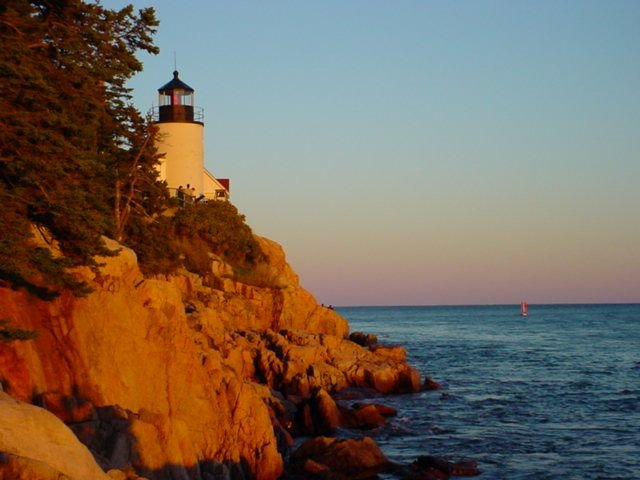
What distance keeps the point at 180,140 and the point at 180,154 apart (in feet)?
2.70

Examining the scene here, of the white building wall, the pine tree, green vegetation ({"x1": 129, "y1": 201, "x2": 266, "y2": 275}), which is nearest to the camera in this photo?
the pine tree

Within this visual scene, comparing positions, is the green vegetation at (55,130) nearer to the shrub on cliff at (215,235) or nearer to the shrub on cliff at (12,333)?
the shrub on cliff at (12,333)

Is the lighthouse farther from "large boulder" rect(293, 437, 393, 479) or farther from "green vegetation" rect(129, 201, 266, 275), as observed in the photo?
"large boulder" rect(293, 437, 393, 479)

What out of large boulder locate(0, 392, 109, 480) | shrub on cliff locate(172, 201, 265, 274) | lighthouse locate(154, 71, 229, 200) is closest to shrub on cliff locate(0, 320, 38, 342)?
large boulder locate(0, 392, 109, 480)

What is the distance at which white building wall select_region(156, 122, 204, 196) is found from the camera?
1946 inches

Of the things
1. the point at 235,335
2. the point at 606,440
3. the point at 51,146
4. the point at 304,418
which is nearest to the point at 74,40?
the point at 51,146

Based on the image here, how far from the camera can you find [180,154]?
4941cm

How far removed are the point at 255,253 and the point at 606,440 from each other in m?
22.4

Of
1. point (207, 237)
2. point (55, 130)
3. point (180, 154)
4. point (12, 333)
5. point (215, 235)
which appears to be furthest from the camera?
point (180, 154)

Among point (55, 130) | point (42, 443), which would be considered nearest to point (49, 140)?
point (55, 130)

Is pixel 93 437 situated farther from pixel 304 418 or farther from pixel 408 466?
pixel 304 418

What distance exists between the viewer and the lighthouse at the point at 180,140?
1948 inches

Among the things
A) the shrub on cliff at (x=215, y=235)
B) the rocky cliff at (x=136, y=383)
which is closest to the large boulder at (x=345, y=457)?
the rocky cliff at (x=136, y=383)

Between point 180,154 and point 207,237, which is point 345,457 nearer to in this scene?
point 207,237
